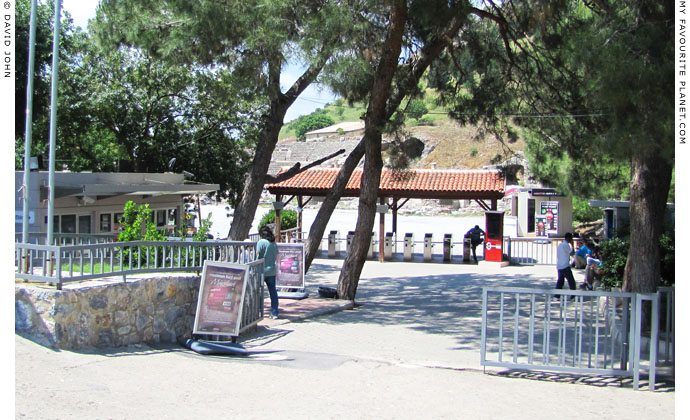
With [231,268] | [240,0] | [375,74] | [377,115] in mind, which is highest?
[240,0]

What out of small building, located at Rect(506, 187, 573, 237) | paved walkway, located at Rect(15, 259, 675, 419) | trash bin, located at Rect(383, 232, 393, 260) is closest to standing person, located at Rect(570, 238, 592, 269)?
paved walkway, located at Rect(15, 259, 675, 419)

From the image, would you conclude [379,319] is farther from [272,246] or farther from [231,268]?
A: [231,268]

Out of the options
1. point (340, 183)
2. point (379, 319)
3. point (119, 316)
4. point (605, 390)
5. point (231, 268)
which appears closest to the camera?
point (605, 390)

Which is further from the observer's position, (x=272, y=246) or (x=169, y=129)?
(x=169, y=129)

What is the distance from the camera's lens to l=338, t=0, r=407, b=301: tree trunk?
42.7 feet

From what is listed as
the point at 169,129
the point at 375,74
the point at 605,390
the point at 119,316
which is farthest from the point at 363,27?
the point at 169,129

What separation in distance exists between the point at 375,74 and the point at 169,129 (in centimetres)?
977

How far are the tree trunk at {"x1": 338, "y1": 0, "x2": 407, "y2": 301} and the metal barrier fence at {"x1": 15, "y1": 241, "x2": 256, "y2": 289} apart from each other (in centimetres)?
352

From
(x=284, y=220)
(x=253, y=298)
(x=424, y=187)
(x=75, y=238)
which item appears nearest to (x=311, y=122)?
(x=284, y=220)

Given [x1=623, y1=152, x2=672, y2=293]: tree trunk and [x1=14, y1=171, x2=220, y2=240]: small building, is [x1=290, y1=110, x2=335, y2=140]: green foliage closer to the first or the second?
[x1=14, y1=171, x2=220, y2=240]: small building

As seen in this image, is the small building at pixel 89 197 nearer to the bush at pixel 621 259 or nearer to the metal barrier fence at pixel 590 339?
the metal barrier fence at pixel 590 339

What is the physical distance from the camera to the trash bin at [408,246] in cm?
2416

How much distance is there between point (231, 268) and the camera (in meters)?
8.99

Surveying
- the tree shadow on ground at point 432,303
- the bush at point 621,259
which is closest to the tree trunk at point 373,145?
the tree shadow on ground at point 432,303
